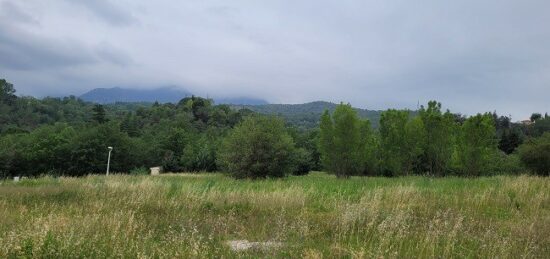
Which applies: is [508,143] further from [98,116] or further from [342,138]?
[98,116]

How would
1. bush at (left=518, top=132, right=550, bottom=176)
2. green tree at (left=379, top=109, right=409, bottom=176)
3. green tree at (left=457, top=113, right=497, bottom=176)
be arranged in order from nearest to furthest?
green tree at (left=457, top=113, right=497, bottom=176) < green tree at (left=379, top=109, right=409, bottom=176) < bush at (left=518, top=132, right=550, bottom=176)

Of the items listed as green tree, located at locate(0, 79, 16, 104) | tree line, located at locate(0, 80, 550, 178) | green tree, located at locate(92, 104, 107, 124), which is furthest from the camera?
green tree, located at locate(0, 79, 16, 104)

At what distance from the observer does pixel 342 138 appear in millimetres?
36344

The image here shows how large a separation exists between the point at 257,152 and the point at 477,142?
16880mm

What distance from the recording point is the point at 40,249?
17.3 feet

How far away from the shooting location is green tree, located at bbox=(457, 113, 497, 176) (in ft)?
99.2

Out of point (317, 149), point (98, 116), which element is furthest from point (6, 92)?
point (317, 149)

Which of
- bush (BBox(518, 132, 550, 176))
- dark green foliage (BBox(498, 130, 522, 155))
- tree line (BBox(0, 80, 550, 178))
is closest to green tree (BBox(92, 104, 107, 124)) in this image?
tree line (BBox(0, 80, 550, 178))

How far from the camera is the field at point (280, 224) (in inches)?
226

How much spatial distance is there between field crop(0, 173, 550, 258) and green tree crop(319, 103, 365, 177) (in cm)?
2214

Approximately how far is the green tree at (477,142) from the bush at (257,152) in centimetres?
1390

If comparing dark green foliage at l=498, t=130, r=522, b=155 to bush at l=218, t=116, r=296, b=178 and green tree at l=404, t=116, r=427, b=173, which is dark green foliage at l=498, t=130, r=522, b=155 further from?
bush at l=218, t=116, r=296, b=178

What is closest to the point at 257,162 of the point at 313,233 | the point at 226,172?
the point at 226,172

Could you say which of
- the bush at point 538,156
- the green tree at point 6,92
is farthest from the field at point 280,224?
the green tree at point 6,92
